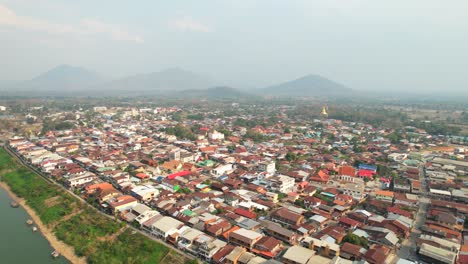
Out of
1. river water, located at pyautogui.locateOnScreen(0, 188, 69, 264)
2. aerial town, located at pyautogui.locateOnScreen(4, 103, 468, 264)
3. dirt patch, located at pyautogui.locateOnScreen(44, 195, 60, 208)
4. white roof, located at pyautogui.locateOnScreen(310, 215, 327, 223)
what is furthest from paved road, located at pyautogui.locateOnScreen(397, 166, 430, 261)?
dirt patch, located at pyautogui.locateOnScreen(44, 195, 60, 208)

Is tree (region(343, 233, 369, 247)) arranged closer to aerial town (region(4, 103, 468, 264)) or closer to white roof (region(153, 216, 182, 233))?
aerial town (region(4, 103, 468, 264))

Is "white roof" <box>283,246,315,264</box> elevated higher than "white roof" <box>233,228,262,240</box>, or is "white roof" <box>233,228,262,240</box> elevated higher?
"white roof" <box>233,228,262,240</box>

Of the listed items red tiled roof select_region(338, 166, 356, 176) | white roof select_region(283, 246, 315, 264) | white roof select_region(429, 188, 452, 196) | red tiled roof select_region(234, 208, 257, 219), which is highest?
red tiled roof select_region(338, 166, 356, 176)

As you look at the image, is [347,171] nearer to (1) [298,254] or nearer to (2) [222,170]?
(2) [222,170]

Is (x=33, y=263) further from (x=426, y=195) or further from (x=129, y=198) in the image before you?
(x=426, y=195)

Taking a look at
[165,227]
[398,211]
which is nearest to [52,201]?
[165,227]

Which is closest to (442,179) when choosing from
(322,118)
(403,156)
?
(403,156)
